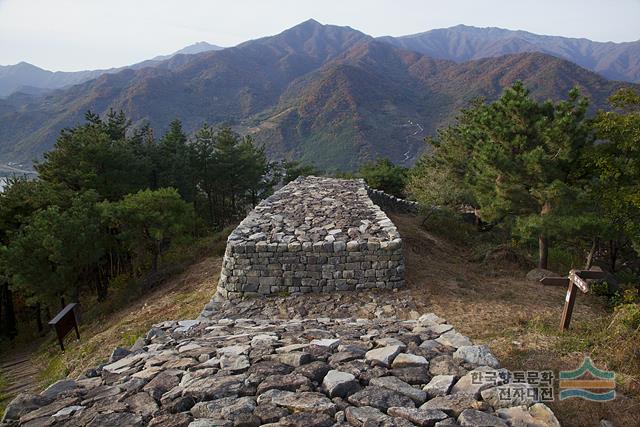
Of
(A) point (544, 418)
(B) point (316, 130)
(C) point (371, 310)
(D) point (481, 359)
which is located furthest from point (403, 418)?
(B) point (316, 130)

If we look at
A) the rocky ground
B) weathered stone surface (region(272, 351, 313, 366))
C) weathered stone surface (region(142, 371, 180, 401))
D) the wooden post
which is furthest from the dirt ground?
weathered stone surface (region(142, 371, 180, 401))

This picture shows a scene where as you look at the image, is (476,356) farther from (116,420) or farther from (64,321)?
(64,321)

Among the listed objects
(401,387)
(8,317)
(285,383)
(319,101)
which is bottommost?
(8,317)

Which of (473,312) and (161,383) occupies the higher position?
(161,383)

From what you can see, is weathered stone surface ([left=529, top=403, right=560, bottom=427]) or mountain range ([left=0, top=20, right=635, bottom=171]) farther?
mountain range ([left=0, top=20, right=635, bottom=171])

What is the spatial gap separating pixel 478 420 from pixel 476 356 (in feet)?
3.38

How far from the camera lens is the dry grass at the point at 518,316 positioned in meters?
3.91

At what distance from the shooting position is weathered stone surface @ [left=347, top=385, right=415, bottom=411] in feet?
9.64

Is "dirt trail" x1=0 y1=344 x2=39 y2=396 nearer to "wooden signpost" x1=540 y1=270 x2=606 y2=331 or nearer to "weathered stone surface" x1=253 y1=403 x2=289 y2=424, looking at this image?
"weathered stone surface" x1=253 y1=403 x2=289 y2=424

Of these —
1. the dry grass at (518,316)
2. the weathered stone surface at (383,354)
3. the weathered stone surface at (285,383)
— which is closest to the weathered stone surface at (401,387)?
the weathered stone surface at (383,354)

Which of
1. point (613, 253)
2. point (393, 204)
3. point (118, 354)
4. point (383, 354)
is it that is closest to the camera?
point (383, 354)

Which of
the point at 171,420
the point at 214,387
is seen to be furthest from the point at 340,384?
the point at 171,420

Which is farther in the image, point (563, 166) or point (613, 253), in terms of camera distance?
point (613, 253)

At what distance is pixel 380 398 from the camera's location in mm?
3000
